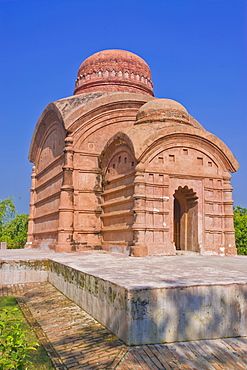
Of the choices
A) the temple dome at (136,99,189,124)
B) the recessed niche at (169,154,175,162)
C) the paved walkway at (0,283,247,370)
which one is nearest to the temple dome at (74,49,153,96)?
the temple dome at (136,99,189,124)

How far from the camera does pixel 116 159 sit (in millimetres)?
11672

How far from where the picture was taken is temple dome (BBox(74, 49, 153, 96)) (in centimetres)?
1545

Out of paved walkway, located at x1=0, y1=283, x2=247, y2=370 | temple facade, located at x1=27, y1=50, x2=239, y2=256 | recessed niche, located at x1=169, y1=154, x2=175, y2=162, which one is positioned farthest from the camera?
recessed niche, located at x1=169, y1=154, x2=175, y2=162

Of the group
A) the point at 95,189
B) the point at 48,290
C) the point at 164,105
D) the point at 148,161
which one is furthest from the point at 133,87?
the point at 48,290

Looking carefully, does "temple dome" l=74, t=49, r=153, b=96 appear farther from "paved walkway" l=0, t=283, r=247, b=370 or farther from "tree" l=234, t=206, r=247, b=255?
"tree" l=234, t=206, r=247, b=255

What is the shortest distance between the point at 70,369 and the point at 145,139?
7194 millimetres

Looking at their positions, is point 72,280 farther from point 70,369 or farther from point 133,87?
point 133,87

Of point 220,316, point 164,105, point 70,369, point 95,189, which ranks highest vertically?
point 164,105

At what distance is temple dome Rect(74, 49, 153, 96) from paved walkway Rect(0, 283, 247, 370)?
39.3ft

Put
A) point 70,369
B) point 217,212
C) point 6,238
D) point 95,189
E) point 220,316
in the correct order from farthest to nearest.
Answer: point 6,238, point 95,189, point 217,212, point 220,316, point 70,369

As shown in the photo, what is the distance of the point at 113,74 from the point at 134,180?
7.64 metres

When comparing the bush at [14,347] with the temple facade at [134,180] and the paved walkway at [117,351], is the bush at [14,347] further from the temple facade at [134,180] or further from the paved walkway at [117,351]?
the temple facade at [134,180]

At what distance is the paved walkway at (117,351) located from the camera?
368cm

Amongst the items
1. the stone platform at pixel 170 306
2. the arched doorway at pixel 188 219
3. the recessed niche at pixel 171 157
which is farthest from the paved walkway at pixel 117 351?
the recessed niche at pixel 171 157
